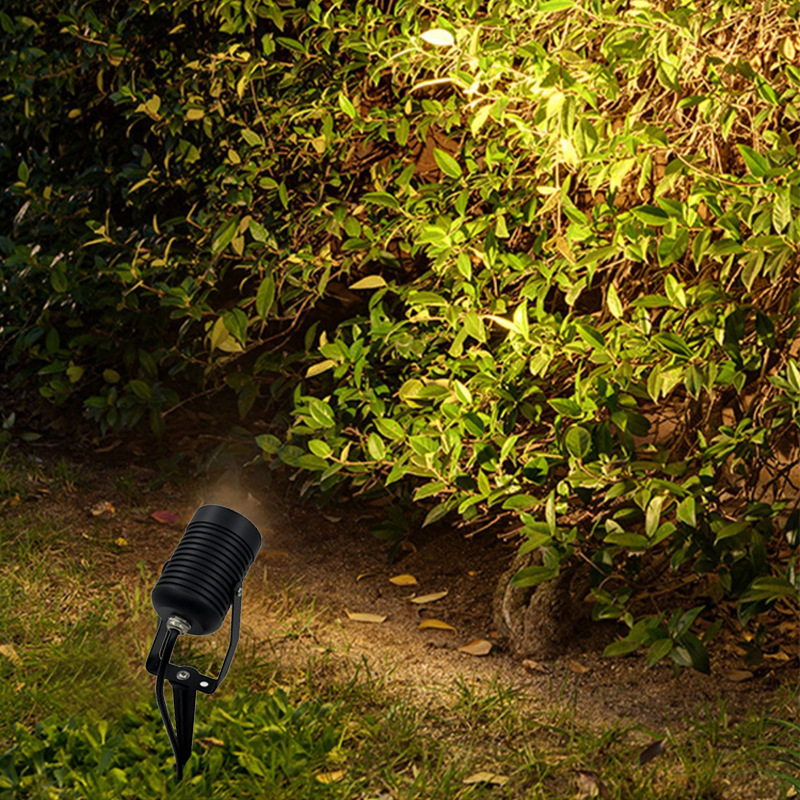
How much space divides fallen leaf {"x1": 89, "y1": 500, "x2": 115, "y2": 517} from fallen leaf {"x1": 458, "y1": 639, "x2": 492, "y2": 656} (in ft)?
4.83

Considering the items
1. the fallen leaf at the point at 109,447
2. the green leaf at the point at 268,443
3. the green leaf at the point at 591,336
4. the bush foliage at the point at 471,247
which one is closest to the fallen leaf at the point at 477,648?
the bush foliage at the point at 471,247

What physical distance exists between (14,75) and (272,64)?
130 centimetres

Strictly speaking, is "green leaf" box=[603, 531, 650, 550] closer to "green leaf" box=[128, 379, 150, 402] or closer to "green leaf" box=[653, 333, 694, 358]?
"green leaf" box=[653, 333, 694, 358]

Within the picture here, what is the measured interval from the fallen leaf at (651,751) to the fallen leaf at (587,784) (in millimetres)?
151

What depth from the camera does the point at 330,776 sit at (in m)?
2.67

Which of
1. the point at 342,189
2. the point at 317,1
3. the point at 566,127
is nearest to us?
the point at 566,127

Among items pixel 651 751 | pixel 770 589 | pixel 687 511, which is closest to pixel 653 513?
pixel 687 511

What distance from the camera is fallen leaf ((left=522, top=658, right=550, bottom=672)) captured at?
3.33 metres

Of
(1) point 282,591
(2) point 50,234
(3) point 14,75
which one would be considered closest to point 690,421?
(1) point 282,591

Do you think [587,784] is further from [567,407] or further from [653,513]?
[567,407]

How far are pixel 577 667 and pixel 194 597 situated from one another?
1.41 meters

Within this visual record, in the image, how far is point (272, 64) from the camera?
12.4ft

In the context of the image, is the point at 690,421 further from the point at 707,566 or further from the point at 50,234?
the point at 50,234

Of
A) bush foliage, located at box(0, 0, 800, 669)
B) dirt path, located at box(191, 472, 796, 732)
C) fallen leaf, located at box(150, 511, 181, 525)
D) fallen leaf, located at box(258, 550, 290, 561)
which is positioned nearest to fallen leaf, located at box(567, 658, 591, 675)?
dirt path, located at box(191, 472, 796, 732)
